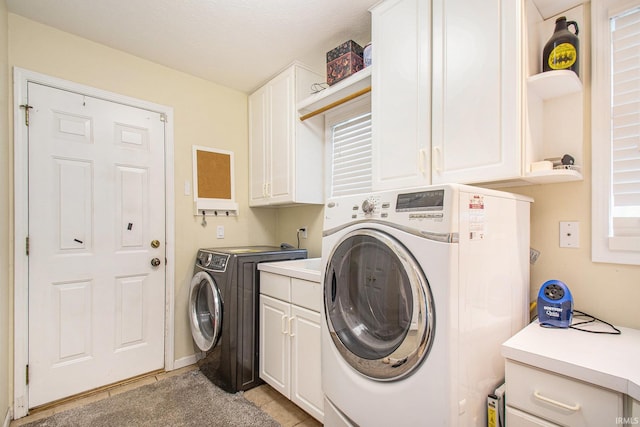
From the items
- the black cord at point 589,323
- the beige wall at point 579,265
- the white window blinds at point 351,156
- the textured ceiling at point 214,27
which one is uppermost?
the textured ceiling at point 214,27

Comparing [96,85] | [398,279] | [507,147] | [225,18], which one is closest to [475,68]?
[507,147]

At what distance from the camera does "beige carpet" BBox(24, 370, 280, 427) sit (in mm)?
1788

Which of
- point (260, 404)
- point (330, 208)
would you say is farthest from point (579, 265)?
point (260, 404)

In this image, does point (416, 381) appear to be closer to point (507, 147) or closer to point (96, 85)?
point (507, 147)

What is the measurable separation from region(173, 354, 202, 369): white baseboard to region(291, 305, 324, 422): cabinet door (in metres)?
1.03

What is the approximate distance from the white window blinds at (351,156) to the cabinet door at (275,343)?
104 centimetres

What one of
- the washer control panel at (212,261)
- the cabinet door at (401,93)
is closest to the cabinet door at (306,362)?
the washer control panel at (212,261)

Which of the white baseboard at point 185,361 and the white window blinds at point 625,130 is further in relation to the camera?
the white baseboard at point 185,361

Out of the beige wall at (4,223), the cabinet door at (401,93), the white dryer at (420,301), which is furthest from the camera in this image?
the beige wall at (4,223)

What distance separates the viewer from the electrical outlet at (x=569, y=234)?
4.57 feet

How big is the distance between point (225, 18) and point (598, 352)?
2414 millimetres

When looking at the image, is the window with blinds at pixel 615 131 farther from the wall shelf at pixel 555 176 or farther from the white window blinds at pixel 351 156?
the white window blinds at pixel 351 156

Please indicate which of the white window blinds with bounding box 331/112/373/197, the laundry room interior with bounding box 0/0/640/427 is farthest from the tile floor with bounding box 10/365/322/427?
the white window blinds with bounding box 331/112/373/197

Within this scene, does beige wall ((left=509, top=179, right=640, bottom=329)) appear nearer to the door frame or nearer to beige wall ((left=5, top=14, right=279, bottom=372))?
beige wall ((left=5, top=14, right=279, bottom=372))
